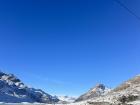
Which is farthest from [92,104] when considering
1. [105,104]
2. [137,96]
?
[137,96]

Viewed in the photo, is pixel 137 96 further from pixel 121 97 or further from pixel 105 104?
pixel 105 104

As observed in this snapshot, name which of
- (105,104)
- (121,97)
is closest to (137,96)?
(121,97)

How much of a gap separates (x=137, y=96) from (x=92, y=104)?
16.3m

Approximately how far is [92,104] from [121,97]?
1123 centimetres

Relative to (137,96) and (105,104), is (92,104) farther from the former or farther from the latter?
(137,96)

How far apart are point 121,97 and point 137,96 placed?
5.53 meters

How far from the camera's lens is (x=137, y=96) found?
9850cm

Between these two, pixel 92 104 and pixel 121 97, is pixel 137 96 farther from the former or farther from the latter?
pixel 92 104

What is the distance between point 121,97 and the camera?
326 ft

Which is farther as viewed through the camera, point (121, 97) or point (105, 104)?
point (121, 97)

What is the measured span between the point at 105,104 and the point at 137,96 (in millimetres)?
13925

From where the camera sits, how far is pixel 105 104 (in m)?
91.7
